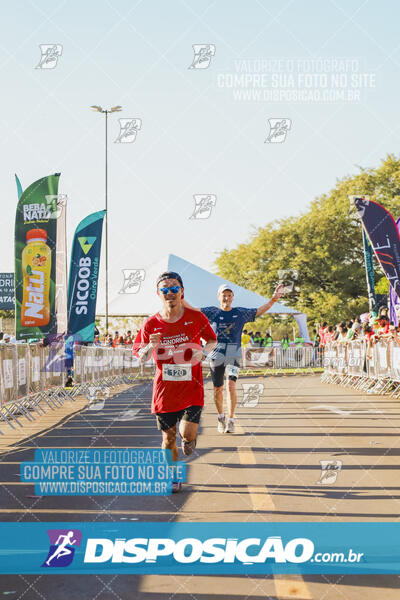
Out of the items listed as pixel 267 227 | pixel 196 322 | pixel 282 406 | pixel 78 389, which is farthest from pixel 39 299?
pixel 267 227

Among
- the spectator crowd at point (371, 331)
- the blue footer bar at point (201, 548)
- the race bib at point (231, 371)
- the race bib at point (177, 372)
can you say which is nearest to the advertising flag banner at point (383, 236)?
the spectator crowd at point (371, 331)

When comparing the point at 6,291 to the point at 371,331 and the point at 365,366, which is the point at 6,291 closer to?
the point at 365,366

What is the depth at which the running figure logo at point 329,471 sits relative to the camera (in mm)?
7637

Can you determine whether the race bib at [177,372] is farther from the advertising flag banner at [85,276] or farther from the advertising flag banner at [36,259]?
the advertising flag banner at [85,276]

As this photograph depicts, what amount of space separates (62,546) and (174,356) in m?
2.21

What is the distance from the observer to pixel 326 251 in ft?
190

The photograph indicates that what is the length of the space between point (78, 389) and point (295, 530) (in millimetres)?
15954

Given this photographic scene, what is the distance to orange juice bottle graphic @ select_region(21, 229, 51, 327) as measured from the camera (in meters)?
18.5

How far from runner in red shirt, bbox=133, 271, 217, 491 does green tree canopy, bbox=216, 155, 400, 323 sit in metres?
49.5

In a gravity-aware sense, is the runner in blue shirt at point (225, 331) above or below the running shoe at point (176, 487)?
above

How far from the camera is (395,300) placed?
2342cm

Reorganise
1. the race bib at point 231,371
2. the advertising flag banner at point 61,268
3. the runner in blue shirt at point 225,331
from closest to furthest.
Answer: the runner in blue shirt at point 225,331 < the race bib at point 231,371 < the advertising flag banner at point 61,268

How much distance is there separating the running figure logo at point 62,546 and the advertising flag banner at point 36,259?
42.1ft

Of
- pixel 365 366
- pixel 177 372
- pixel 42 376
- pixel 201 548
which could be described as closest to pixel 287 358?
pixel 365 366
